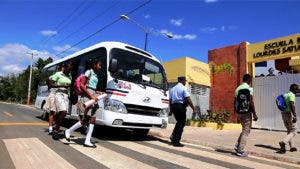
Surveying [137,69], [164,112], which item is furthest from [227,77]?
[137,69]

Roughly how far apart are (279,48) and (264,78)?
1699mm

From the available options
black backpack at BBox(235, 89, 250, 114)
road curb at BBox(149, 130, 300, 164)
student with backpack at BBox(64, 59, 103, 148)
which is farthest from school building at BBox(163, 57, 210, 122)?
student with backpack at BBox(64, 59, 103, 148)

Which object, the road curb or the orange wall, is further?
the orange wall

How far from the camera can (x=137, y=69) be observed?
10.1 metres

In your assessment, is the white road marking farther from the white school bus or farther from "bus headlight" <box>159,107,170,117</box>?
"bus headlight" <box>159,107,170,117</box>

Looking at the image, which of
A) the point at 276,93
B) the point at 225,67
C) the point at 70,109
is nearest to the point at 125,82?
the point at 70,109

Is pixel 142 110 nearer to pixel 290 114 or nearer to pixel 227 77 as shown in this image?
pixel 290 114

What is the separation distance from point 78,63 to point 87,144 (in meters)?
4.93

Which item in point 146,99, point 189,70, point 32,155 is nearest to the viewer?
point 32,155

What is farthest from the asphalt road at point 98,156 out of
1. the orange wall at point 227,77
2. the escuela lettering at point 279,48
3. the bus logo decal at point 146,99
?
the orange wall at point 227,77

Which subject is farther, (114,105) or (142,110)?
(142,110)

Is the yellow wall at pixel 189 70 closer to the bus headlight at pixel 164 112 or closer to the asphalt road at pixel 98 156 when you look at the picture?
the bus headlight at pixel 164 112

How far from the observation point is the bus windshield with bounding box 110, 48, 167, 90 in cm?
965

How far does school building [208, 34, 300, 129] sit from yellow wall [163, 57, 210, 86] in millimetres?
611
